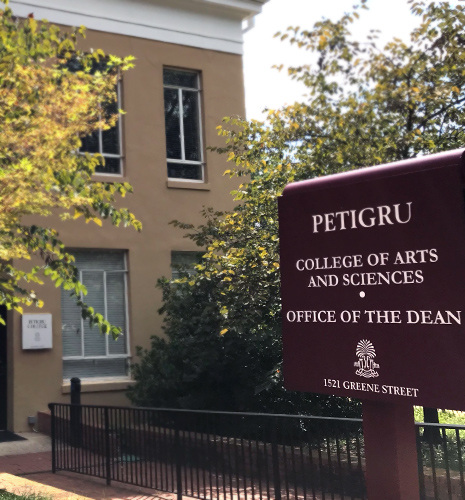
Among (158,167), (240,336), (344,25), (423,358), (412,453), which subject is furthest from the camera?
(158,167)

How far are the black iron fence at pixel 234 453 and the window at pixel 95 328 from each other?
14.0 feet

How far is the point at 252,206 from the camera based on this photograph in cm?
1016

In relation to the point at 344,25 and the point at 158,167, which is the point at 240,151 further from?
the point at 158,167

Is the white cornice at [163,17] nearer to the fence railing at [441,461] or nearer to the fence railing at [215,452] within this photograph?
the fence railing at [215,452]

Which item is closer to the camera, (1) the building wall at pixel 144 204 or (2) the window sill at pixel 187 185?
(1) the building wall at pixel 144 204

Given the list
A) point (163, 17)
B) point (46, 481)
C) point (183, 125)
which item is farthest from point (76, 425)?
point (163, 17)

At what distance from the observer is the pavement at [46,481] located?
877 cm

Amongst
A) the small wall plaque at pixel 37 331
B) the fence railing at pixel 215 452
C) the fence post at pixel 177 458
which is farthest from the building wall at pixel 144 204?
the fence post at pixel 177 458

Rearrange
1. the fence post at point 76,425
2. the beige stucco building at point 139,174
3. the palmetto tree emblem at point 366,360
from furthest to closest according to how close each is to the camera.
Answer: the beige stucco building at point 139,174 < the fence post at point 76,425 < the palmetto tree emblem at point 366,360

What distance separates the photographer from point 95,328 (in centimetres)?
1550

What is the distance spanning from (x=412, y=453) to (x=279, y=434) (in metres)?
2.92

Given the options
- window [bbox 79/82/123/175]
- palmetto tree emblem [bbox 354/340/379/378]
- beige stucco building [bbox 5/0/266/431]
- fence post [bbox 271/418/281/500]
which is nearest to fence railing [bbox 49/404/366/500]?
fence post [bbox 271/418/281/500]

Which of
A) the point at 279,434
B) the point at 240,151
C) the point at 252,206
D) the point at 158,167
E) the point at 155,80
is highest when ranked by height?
the point at 155,80

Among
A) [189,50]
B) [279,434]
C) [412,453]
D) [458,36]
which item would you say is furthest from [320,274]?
[189,50]
